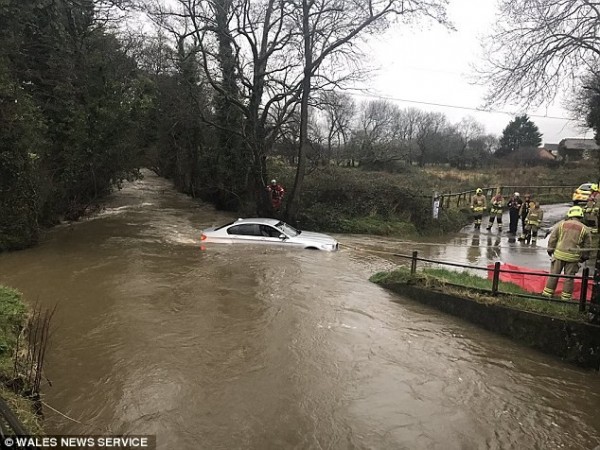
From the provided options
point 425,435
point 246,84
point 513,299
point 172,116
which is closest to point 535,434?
point 425,435

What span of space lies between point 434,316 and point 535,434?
3.45 meters

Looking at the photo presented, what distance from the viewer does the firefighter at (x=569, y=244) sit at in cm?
799

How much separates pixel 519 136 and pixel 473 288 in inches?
2523

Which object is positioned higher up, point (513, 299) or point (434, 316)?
point (513, 299)

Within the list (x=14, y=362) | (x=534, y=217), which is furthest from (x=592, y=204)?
(x=14, y=362)

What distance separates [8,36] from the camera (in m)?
13.9

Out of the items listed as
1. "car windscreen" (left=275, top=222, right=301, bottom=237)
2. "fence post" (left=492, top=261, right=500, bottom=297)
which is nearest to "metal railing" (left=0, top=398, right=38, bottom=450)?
"fence post" (left=492, top=261, right=500, bottom=297)

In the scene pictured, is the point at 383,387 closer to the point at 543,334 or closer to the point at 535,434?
the point at 535,434

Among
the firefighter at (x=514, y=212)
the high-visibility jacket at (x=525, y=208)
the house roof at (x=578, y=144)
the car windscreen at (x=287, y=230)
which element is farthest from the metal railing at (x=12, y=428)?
the house roof at (x=578, y=144)

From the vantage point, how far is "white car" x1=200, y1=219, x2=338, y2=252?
42.2 ft

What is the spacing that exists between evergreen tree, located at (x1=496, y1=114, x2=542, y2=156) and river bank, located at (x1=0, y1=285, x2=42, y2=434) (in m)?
66.2

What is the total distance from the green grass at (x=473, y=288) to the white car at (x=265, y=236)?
2760 mm

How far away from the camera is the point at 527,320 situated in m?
7.07

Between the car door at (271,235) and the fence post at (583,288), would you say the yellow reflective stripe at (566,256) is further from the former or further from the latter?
the car door at (271,235)
